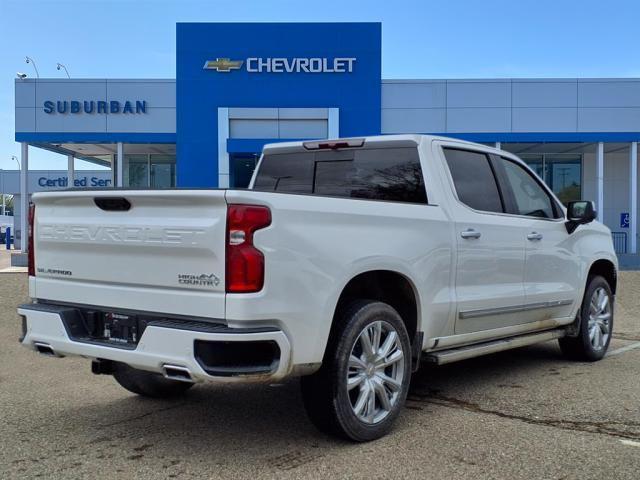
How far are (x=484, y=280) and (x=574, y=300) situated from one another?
1.67 meters

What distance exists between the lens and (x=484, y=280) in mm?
5027

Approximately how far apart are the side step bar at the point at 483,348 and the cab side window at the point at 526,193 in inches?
42.9

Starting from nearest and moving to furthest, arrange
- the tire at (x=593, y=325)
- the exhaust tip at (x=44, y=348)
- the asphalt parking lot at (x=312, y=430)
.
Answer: the asphalt parking lot at (x=312, y=430) → the exhaust tip at (x=44, y=348) → the tire at (x=593, y=325)

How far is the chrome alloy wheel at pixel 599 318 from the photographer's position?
6625 mm

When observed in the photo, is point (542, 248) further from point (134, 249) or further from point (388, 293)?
point (134, 249)

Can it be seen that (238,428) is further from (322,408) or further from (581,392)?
(581,392)

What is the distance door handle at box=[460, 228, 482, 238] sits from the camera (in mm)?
4793

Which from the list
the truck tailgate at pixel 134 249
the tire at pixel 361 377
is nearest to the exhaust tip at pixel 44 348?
the truck tailgate at pixel 134 249

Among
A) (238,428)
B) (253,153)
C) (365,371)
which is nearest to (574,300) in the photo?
(365,371)

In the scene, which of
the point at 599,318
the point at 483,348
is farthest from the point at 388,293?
the point at 599,318

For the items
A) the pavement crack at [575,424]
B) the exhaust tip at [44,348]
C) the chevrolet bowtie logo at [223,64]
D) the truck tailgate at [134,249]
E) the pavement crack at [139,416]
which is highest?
the chevrolet bowtie logo at [223,64]

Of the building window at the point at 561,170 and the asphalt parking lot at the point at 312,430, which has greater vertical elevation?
the building window at the point at 561,170

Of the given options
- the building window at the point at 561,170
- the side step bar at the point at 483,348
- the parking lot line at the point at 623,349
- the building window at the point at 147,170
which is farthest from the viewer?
the building window at the point at 147,170

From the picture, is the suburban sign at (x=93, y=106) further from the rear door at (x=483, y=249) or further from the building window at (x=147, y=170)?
the rear door at (x=483, y=249)
